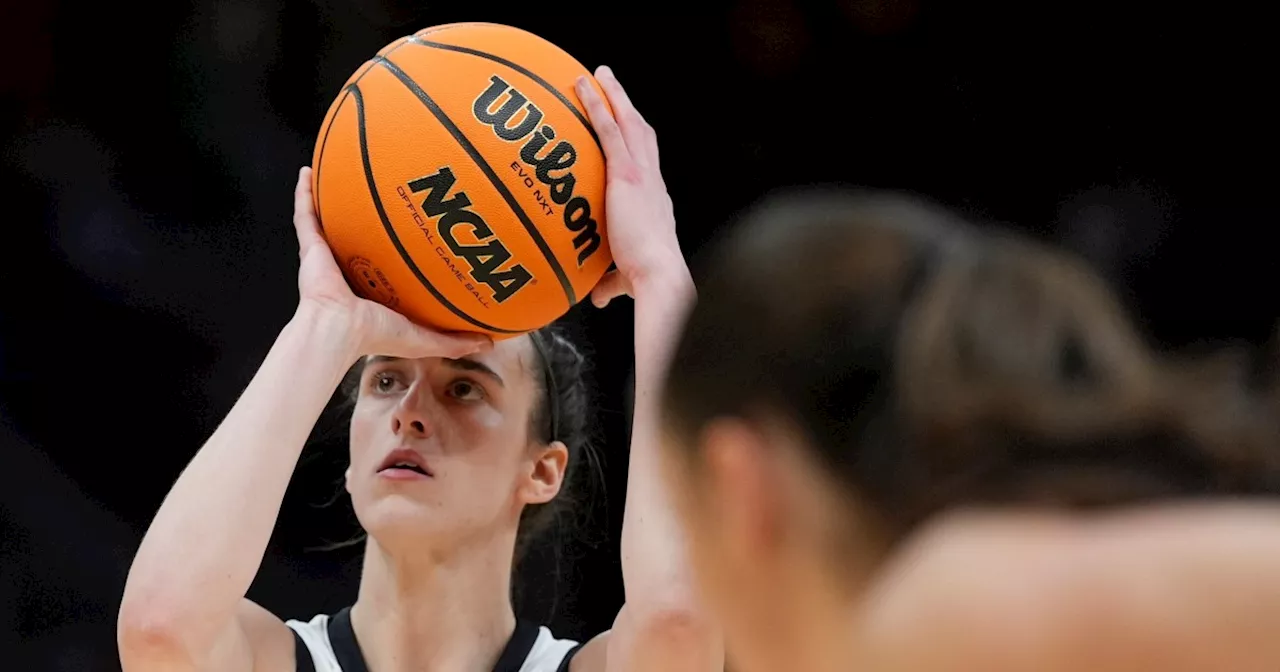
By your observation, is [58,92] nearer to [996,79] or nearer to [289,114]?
[289,114]

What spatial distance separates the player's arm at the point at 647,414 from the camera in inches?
80.0

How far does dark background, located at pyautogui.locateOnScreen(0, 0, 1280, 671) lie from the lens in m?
3.09

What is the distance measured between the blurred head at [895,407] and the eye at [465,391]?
166 cm

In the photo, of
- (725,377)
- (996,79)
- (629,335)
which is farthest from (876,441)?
(996,79)

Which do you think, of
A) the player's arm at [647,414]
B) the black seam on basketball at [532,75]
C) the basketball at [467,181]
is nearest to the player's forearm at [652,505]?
the player's arm at [647,414]

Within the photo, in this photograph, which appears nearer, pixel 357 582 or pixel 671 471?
pixel 671 471

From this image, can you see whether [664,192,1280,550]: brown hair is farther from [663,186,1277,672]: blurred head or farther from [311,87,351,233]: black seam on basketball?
[311,87,351,233]: black seam on basketball

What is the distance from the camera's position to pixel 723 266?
91cm

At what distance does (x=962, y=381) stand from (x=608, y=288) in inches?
60.8

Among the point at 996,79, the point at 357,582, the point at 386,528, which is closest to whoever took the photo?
the point at 386,528

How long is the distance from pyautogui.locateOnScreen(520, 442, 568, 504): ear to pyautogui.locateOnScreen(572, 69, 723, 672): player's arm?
0.50 m

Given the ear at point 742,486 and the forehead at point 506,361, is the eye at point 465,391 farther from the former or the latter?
the ear at point 742,486

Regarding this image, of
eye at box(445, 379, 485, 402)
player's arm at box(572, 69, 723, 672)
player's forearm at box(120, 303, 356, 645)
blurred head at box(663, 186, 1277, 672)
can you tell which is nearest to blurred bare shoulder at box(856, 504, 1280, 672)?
blurred head at box(663, 186, 1277, 672)

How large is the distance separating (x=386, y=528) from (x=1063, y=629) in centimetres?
181
